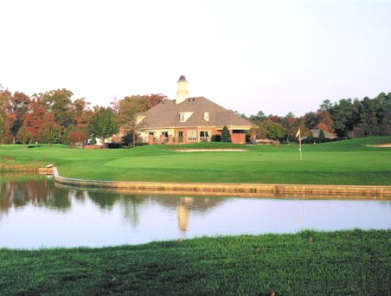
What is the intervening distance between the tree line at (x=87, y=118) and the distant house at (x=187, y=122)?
2.70 m

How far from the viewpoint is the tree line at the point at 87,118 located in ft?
215

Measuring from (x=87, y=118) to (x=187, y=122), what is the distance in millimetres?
23495

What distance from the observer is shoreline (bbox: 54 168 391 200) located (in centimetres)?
1817

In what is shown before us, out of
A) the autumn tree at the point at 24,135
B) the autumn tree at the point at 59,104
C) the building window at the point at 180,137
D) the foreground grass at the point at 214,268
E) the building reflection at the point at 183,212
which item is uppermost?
the autumn tree at the point at 59,104

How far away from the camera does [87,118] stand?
7488 cm

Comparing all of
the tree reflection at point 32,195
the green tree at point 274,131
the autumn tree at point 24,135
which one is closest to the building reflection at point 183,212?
the tree reflection at point 32,195

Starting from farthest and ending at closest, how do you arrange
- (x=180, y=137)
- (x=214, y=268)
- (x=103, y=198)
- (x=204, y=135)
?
(x=180, y=137) → (x=204, y=135) → (x=103, y=198) → (x=214, y=268)

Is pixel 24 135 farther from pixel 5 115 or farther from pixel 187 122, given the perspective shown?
pixel 187 122

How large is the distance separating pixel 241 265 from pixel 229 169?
54.1ft

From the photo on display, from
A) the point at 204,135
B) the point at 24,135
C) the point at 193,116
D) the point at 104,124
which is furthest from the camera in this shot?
the point at 24,135

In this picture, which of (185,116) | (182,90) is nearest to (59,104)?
(182,90)

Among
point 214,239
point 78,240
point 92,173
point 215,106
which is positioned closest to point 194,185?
point 92,173

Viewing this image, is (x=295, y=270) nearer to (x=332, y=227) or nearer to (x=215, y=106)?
(x=332, y=227)

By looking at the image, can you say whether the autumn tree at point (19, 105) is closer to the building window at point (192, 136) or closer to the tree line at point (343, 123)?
the building window at point (192, 136)
